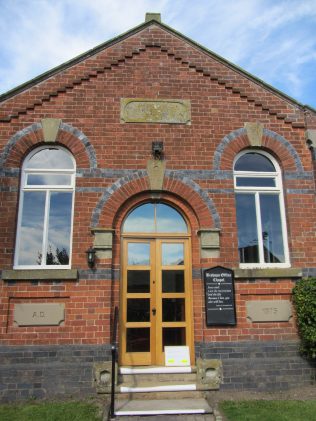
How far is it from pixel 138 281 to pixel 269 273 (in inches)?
100

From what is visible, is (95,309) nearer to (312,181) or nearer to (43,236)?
(43,236)

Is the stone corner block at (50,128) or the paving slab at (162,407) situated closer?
the paving slab at (162,407)

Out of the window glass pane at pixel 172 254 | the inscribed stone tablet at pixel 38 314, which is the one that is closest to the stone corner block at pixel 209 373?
the window glass pane at pixel 172 254

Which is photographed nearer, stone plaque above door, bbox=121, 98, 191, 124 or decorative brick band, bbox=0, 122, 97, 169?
decorative brick band, bbox=0, 122, 97, 169

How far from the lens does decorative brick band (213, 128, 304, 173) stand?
7973 mm

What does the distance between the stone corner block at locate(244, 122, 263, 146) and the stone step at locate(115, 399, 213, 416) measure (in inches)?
202

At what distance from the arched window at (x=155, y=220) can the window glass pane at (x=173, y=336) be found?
191 cm

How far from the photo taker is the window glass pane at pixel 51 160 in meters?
7.89

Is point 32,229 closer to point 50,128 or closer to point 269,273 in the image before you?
point 50,128

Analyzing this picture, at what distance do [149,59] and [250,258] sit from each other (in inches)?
191

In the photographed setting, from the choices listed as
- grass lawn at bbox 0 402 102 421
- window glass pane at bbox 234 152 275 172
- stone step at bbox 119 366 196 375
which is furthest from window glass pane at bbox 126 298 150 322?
window glass pane at bbox 234 152 275 172

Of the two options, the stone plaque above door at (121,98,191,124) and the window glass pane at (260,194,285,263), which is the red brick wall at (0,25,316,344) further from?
the window glass pane at (260,194,285,263)

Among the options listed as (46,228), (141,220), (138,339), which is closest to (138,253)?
(141,220)

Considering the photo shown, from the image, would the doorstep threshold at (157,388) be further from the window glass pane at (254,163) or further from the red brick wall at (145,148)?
the window glass pane at (254,163)
